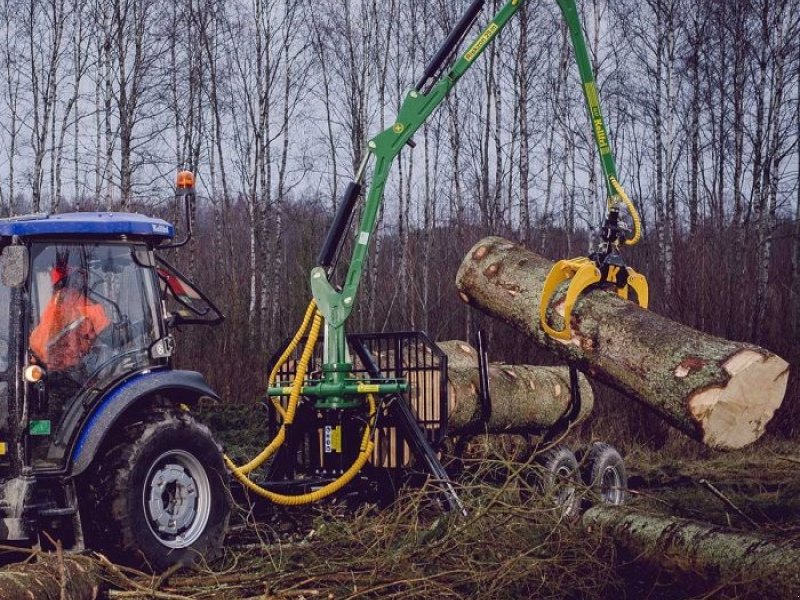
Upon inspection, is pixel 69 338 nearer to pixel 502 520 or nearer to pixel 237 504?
pixel 237 504

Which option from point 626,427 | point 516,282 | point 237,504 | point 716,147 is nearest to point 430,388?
point 516,282

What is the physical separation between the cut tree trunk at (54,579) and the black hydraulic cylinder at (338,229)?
3.15 m

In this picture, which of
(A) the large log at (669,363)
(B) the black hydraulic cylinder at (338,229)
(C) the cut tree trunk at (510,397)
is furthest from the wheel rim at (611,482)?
(B) the black hydraulic cylinder at (338,229)

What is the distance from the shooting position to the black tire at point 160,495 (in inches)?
217

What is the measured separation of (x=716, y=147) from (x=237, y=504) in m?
27.7

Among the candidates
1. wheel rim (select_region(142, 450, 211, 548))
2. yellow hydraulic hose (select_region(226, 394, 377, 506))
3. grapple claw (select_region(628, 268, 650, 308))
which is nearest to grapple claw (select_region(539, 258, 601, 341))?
grapple claw (select_region(628, 268, 650, 308))

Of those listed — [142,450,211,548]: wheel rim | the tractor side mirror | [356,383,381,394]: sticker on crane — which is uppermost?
the tractor side mirror

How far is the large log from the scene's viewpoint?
6344 millimetres

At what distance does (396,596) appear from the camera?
16.6 feet

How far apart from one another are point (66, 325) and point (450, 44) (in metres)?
3.50

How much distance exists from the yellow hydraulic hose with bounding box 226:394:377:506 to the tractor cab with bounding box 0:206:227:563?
1.91ft

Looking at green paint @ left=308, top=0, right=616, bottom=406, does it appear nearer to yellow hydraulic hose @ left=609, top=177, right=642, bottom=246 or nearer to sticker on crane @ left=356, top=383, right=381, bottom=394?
yellow hydraulic hose @ left=609, top=177, right=642, bottom=246

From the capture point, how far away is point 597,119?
8.14 metres

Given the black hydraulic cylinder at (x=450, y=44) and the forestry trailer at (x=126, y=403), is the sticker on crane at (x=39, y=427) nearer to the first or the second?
the forestry trailer at (x=126, y=403)
